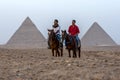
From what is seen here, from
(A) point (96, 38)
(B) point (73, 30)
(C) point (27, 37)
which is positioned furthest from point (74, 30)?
(C) point (27, 37)

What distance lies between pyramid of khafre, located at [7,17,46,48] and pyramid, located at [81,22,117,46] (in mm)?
6978

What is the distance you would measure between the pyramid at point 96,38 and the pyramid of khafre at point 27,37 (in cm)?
698

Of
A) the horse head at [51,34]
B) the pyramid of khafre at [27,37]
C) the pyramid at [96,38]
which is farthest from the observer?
the pyramid of khafre at [27,37]

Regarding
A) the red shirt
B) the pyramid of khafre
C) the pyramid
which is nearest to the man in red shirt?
the red shirt

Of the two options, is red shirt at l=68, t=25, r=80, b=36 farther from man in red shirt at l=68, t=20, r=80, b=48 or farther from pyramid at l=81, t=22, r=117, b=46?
pyramid at l=81, t=22, r=117, b=46

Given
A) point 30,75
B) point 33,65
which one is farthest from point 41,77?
point 33,65

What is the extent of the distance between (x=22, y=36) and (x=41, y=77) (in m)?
79.3

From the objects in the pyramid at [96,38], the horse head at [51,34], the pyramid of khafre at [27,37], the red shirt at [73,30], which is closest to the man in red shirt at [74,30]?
the red shirt at [73,30]

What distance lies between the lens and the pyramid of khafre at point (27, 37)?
85.4m

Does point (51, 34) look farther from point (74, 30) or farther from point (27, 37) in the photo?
point (27, 37)

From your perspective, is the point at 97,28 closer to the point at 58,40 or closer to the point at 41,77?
the point at 58,40

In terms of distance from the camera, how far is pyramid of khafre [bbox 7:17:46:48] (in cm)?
8544

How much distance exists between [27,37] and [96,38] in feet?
42.5

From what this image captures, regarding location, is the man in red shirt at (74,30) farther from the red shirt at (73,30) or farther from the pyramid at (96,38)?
the pyramid at (96,38)
